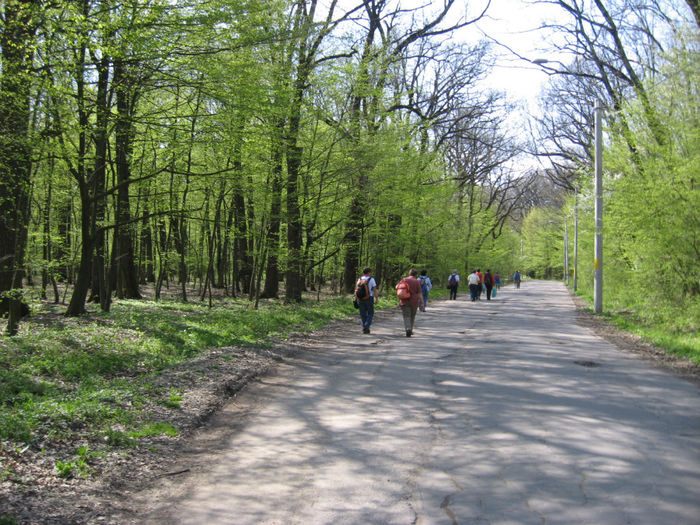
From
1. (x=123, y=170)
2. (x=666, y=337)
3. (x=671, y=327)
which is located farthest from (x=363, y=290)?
(x=123, y=170)

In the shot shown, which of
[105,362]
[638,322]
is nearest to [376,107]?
[638,322]

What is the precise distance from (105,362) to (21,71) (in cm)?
510

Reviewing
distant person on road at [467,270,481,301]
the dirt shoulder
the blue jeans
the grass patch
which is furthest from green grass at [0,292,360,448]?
distant person on road at [467,270,481,301]

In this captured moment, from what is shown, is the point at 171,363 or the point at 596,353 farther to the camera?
the point at 596,353

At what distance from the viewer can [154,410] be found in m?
6.46

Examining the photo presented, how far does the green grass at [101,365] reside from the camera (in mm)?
5453

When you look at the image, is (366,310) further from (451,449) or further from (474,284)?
(474,284)

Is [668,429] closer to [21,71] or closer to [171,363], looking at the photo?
[171,363]

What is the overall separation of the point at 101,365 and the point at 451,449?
5683 millimetres

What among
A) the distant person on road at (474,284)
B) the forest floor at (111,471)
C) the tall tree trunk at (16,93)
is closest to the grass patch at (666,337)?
the forest floor at (111,471)

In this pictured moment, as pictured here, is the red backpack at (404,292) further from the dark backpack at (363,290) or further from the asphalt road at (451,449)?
the asphalt road at (451,449)

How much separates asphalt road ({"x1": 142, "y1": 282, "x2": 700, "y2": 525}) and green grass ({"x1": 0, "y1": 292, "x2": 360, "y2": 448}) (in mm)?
1084

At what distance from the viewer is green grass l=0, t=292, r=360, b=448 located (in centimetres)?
545

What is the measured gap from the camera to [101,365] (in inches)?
325
